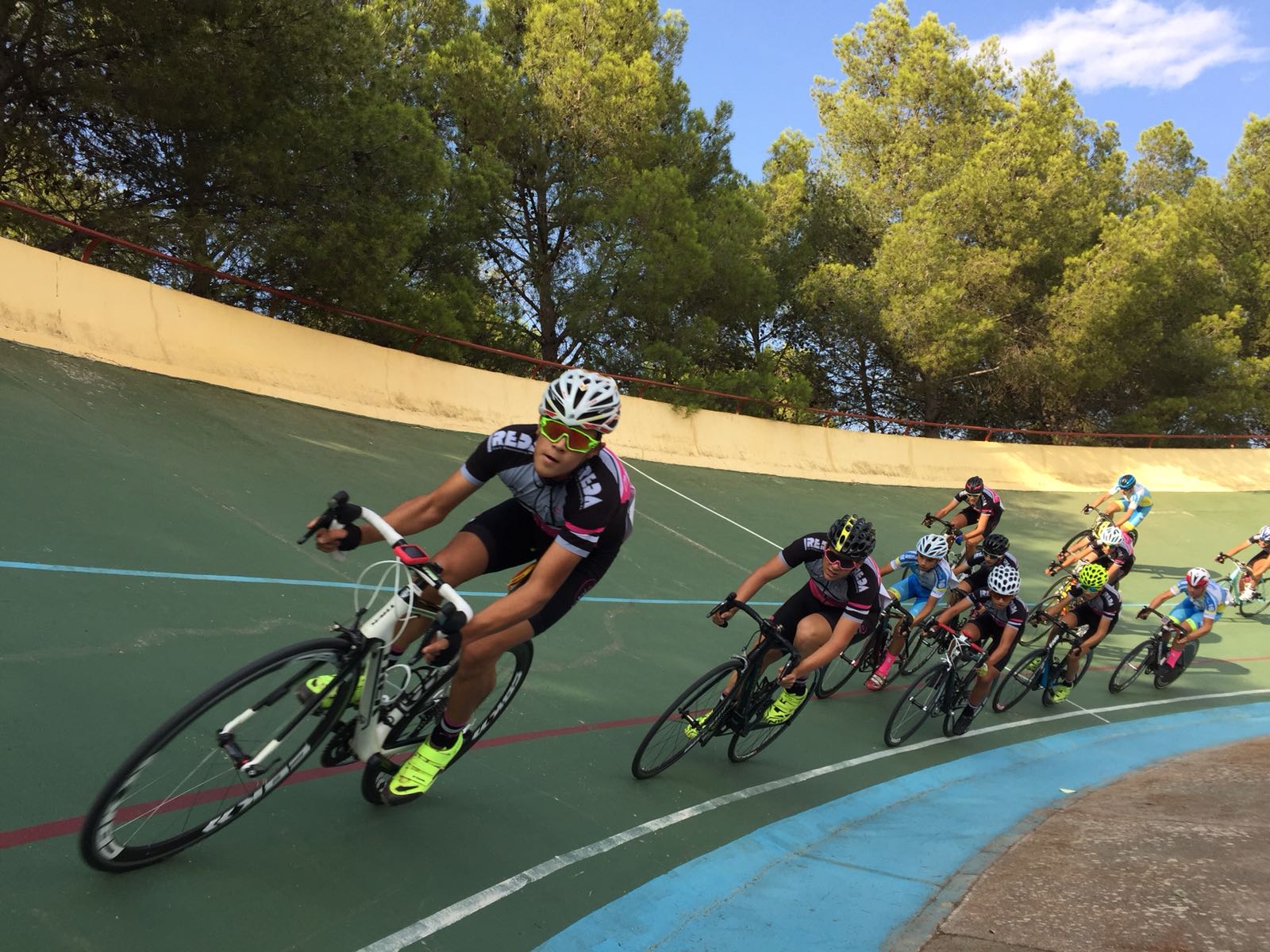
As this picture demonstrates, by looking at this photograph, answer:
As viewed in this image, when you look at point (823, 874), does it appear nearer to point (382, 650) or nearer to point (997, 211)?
point (382, 650)

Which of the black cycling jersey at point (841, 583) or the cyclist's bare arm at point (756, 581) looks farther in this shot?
the black cycling jersey at point (841, 583)

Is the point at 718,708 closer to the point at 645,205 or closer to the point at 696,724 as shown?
the point at 696,724

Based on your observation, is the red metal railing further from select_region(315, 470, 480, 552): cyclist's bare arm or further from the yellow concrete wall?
select_region(315, 470, 480, 552): cyclist's bare arm

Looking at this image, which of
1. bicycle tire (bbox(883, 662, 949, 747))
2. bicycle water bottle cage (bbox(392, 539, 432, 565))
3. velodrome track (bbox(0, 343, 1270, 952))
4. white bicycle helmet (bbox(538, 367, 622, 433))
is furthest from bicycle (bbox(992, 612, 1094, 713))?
bicycle water bottle cage (bbox(392, 539, 432, 565))

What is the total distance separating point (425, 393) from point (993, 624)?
8255 mm

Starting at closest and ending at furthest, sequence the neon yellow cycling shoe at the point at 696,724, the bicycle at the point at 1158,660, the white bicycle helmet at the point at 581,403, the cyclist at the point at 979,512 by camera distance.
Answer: the white bicycle helmet at the point at 581,403 → the neon yellow cycling shoe at the point at 696,724 → the bicycle at the point at 1158,660 → the cyclist at the point at 979,512

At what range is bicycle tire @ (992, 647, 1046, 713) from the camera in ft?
25.1

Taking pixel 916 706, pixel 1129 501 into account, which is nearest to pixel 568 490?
pixel 916 706

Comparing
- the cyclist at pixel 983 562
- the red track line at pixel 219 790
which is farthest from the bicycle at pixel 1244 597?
the red track line at pixel 219 790

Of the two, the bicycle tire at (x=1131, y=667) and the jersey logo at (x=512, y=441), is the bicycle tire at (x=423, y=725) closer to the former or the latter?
the jersey logo at (x=512, y=441)

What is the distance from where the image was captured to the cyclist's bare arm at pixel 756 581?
14.2 ft

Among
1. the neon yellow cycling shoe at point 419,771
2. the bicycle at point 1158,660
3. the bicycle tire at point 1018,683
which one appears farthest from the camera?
the bicycle at point 1158,660

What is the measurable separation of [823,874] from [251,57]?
35.5ft

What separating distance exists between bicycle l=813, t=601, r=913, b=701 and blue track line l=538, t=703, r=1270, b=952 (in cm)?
103
